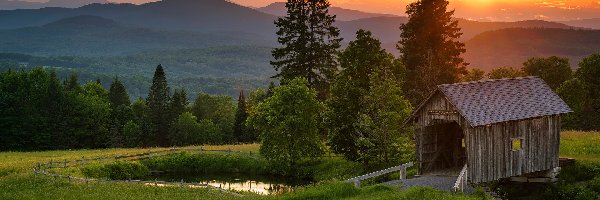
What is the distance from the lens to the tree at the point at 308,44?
6041 centimetres

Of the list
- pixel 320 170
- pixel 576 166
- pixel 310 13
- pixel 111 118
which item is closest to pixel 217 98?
pixel 111 118

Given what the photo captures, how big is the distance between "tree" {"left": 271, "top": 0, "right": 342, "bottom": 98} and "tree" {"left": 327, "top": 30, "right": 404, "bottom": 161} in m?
14.2

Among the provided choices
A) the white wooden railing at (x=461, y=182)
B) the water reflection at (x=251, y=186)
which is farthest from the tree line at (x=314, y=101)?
the white wooden railing at (x=461, y=182)

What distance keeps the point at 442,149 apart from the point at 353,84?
371 inches

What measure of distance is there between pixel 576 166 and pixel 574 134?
18251 mm

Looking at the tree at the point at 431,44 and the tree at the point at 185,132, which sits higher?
the tree at the point at 431,44

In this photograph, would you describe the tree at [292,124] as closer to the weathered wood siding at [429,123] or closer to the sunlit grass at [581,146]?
the weathered wood siding at [429,123]

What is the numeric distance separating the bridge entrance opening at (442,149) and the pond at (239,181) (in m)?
12.9

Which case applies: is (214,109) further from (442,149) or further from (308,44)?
(442,149)

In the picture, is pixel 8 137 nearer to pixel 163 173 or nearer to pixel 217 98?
pixel 163 173

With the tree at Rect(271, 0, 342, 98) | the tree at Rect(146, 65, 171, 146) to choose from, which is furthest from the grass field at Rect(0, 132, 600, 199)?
the tree at Rect(146, 65, 171, 146)

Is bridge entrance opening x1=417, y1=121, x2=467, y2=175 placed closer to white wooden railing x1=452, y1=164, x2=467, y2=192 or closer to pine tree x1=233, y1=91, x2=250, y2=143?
white wooden railing x1=452, y1=164, x2=467, y2=192

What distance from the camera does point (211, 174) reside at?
182 ft

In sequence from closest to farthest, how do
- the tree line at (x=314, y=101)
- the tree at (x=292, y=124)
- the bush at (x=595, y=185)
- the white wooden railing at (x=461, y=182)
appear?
the white wooden railing at (x=461, y=182) < the bush at (x=595, y=185) < the tree line at (x=314, y=101) < the tree at (x=292, y=124)
